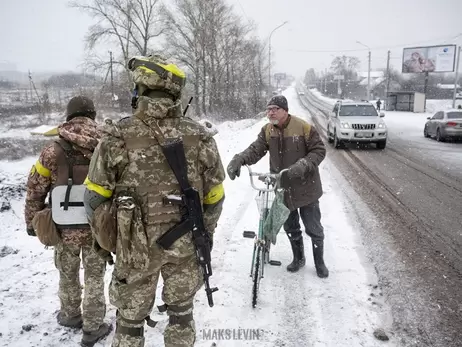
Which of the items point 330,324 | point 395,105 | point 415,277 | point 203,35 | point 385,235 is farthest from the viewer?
point 395,105

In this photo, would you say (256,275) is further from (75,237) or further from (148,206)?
(148,206)

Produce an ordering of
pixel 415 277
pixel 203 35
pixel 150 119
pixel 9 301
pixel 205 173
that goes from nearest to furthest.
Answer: pixel 150 119, pixel 205 173, pixel 9 301, pixel 415 277, pixel 203 35

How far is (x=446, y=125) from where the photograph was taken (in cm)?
1702

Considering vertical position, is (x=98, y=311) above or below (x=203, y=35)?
below

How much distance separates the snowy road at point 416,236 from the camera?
3480mm

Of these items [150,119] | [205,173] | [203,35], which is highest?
[203,35]

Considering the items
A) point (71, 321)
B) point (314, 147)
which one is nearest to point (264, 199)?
point (314, 147)

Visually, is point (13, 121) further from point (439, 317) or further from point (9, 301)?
point (439, 317)

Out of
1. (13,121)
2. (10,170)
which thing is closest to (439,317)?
(10,170)

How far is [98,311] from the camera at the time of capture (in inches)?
121

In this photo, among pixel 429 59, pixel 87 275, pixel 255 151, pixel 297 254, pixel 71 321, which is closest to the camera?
pixel 87 275

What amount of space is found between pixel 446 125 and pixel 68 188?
18177mm

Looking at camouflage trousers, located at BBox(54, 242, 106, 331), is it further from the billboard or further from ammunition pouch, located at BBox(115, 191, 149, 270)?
the billboard

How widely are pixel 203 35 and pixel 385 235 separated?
1227 inches
